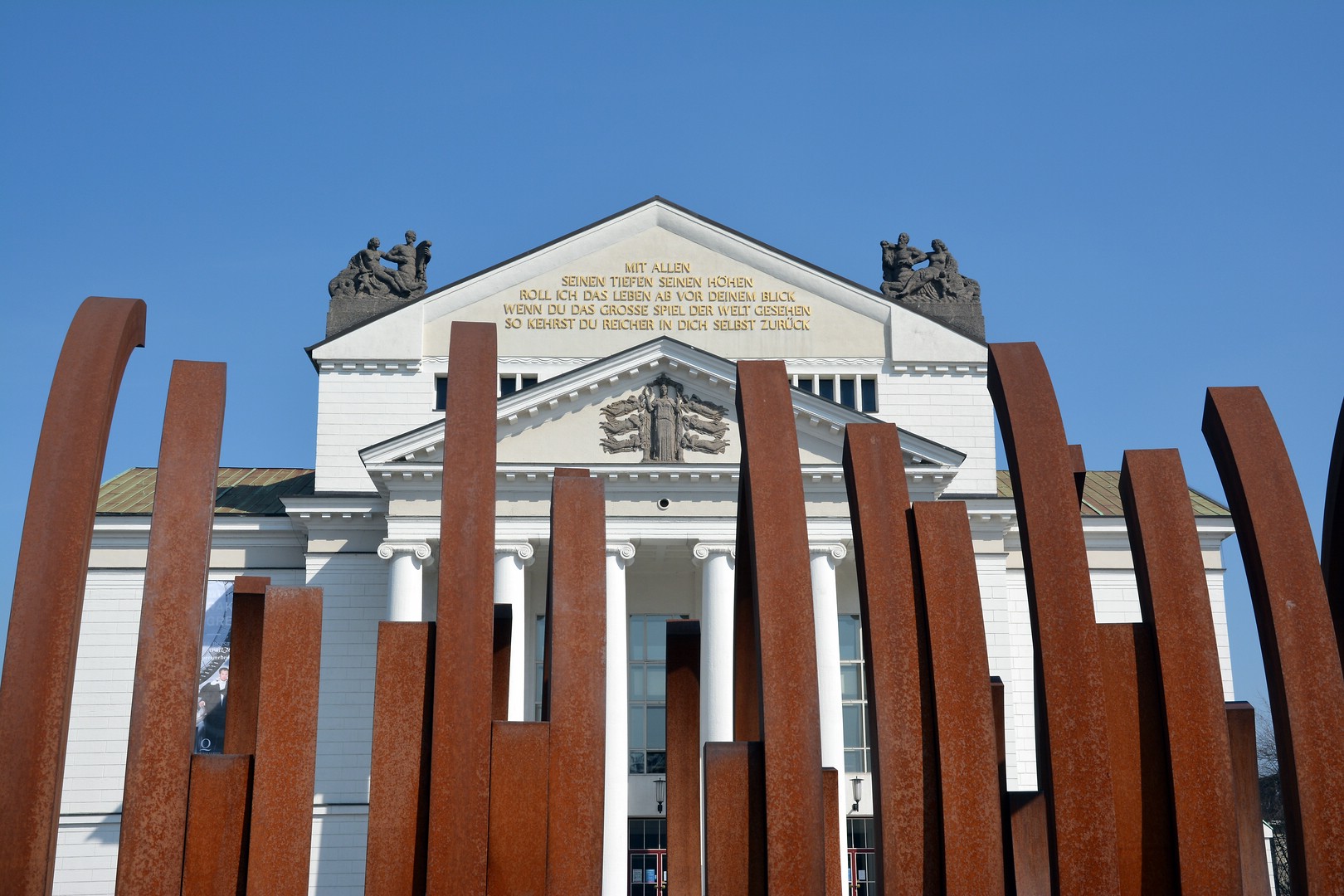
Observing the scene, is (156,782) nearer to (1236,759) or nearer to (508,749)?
(508,749)

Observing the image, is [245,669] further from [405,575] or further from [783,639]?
[405,575]

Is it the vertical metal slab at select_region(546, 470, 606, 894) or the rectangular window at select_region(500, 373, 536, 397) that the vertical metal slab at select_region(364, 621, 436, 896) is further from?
the rectangular window at select_region(500, 373, 536, 397)

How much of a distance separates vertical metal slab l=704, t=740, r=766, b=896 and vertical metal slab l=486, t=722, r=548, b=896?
40.7 inches

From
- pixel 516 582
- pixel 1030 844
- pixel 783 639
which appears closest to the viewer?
pixel 783 639

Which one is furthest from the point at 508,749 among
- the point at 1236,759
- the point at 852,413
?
the point at 852,413

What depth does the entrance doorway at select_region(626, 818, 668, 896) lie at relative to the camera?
117 feet

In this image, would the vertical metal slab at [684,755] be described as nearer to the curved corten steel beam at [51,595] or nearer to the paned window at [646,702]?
the curved corten steel beam at [51,595]

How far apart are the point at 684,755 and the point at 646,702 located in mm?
24819

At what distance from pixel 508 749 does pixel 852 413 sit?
1027 inches

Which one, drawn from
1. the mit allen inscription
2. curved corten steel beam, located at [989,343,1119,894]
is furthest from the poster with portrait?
curved corten steel beam, located at [989,343,1119,894]

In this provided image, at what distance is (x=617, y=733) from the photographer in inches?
1300

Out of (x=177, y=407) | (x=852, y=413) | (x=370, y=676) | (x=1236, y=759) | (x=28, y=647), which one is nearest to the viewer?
(x=28, y=647)

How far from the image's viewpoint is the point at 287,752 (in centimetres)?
971

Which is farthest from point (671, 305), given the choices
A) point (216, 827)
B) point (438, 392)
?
point (216, 827)
